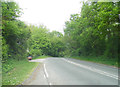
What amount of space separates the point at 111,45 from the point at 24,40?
14694 mm

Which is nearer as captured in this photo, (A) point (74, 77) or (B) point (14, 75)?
(A) point (74, 77)

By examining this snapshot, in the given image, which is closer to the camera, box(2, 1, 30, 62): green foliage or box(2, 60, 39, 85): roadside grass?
box(2, 60, 39, 85): roadside grass

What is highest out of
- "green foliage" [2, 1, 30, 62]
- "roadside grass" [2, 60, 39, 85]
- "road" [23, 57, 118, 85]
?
"green foliage" [2, 1, 30, 62]

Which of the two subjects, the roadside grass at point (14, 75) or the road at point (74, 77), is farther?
the roadside grass at point (14, 75)

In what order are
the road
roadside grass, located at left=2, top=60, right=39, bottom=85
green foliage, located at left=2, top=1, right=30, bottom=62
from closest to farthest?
1. the road
2. roadside grass, located at left=2, top=60, right=39, bottom=85
3. green foliage, located at left=2, top=1, right=30, bottom=62

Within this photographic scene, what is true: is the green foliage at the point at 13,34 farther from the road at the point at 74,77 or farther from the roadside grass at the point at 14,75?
the road at the point at 74,77

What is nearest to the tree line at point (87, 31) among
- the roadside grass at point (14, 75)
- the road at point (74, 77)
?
the roadside grass at point (14, 75)

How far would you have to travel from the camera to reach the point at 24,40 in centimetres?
2091

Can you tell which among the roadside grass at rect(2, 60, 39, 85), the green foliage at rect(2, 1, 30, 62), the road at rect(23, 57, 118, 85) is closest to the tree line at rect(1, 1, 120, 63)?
the green foliage at rect(2, 1, 30, 62)

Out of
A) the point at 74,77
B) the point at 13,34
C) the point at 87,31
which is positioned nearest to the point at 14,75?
the point at 74,77

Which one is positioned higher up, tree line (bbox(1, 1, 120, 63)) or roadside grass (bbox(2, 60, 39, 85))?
tree line (bbox(1, 1, 120, 63))

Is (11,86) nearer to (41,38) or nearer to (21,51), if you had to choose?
(21,51)

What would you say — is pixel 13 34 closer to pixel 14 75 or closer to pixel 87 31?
pixel 14 75

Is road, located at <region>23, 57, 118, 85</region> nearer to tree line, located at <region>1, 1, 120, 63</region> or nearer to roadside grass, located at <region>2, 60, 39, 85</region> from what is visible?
roadside grass, located at <region>2, 60, 39, 85</region>
